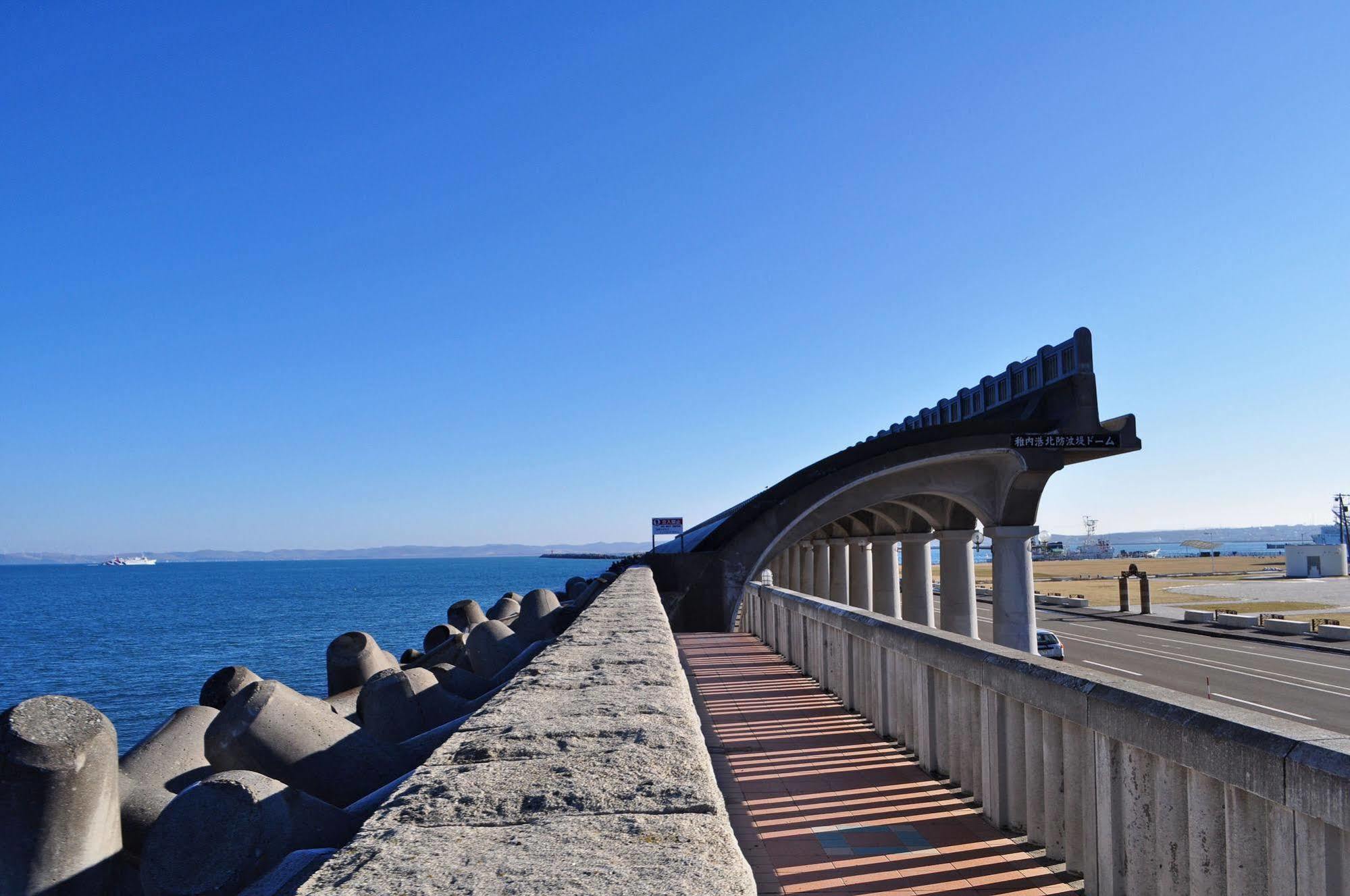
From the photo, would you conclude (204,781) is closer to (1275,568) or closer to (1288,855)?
(1288,855)

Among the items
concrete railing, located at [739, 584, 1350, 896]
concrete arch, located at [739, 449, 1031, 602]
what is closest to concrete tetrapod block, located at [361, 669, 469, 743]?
concrete railing, located at [739, 584, 1350, 896]

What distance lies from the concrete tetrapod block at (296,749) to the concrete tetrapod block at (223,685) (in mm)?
4389

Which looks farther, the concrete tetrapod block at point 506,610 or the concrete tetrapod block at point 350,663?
the concrete tetrapod block at point 506,610

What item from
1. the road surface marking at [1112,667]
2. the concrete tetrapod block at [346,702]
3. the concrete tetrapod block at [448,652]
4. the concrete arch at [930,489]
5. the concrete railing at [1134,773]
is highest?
the concrete arch at [930,489]

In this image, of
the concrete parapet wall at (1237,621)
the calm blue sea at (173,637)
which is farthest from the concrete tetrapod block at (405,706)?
the concrete parapet wall at (1237,621)

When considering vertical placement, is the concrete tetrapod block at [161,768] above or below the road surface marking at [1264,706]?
above

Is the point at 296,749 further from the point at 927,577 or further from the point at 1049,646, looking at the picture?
the point at 927,577

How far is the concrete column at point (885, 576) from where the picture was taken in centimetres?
3075

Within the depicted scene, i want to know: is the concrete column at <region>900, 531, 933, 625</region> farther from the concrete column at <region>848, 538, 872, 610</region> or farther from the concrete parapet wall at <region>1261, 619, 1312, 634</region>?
the concrete parapet wall at <region>1261, 619, 1312, 634</region>

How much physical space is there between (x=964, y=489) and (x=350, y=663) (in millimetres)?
14789

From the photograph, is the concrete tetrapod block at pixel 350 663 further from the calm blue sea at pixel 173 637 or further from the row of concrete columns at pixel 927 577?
the row of concrete columns at pixel 927 577

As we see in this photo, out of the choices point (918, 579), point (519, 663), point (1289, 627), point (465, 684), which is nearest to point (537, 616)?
point (465, 684)

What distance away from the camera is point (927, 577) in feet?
94.5

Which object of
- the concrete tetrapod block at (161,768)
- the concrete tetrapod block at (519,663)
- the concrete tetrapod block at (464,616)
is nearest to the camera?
the concrete tetrapod block at (161,768)
